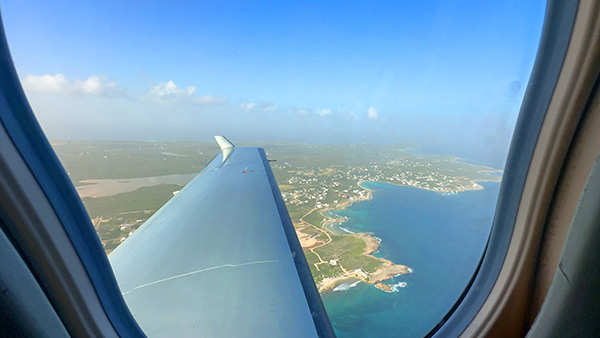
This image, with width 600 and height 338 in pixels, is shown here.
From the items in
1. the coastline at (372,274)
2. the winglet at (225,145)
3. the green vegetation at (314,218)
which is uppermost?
the winglet at (225,145)

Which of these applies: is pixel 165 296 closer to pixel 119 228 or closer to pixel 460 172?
pixel 119 228

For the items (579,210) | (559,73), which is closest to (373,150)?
(559,73)

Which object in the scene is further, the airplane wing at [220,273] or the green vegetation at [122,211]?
the green vegetation at [122,211]

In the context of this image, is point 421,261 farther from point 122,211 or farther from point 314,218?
point 122,211

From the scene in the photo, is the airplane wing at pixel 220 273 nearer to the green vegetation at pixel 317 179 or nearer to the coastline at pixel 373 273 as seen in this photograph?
the green vegetation at pixel 317 179

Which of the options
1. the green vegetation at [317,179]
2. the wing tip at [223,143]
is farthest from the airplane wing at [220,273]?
the wing tip at [223,143]

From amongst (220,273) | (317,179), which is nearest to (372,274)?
(220,273)

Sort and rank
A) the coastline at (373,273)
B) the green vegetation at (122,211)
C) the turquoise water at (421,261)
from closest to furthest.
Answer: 1. the green vegetation at (122,211)
2. the turquoise water at (421,261)
3. the coastline at (373,273)

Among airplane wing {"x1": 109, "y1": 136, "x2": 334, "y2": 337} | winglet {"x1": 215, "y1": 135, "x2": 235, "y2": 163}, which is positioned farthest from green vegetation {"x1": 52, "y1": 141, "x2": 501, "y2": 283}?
winglet {"x1": 215, "y1": 135, "x2": 235, "y2": 163}
